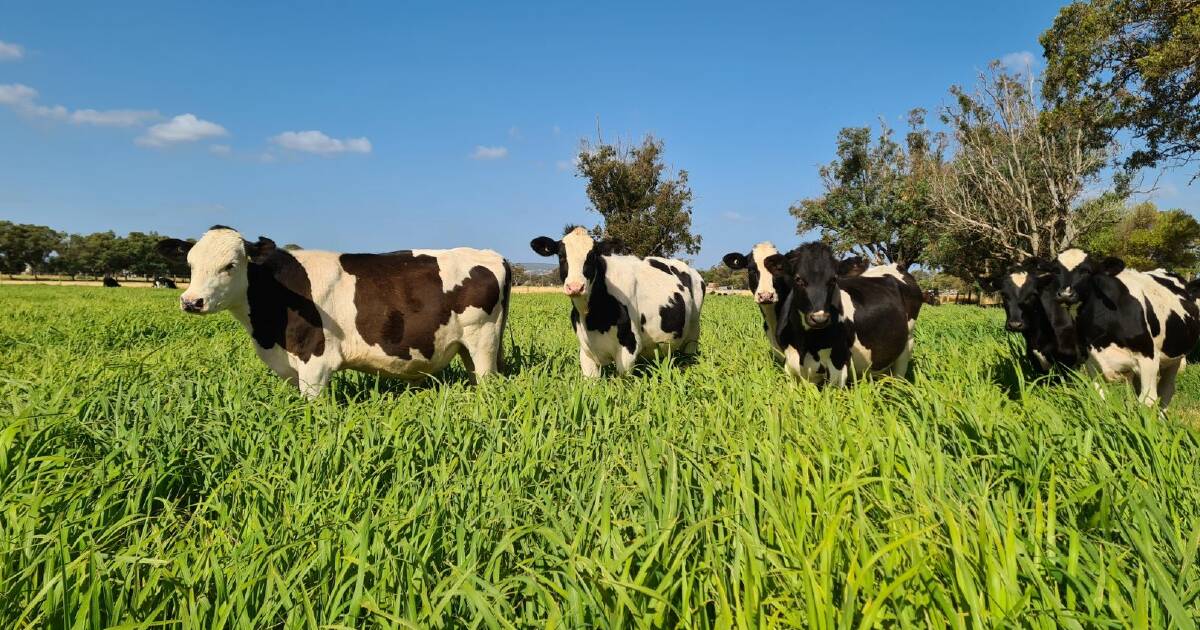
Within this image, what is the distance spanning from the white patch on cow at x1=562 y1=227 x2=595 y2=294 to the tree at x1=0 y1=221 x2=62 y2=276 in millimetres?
119001

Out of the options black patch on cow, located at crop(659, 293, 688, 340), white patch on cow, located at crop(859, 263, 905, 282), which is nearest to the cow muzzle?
black patch on cow, located at crop(659, 293, 688, 340)

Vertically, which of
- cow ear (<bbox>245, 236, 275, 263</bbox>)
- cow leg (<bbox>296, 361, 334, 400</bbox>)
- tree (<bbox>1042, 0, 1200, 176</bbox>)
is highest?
tree (<bbox>1042, 0, 1200, 176</bbox>)

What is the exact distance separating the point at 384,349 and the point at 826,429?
391 cm

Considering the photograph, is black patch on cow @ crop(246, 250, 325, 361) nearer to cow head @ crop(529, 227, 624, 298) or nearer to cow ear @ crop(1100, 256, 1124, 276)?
cow head @ crop(529, 227, 624, 298)

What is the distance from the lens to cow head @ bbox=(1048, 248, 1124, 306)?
17.7ft

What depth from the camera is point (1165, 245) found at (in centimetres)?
3834

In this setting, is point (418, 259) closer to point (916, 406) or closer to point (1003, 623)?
point (916, 406)

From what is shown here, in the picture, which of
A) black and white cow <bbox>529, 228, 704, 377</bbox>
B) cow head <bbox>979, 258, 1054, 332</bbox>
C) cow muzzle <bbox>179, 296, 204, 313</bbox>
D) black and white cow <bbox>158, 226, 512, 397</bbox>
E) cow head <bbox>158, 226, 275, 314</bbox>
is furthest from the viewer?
black and white cow <bbox>529, 228, 704, 377</bbox>

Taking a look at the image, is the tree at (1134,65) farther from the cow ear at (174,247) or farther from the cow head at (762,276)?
the cow ear at (174,247)

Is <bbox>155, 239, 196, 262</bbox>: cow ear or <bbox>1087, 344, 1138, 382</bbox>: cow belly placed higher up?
<bbox>155, 239, 196, 262</bbox>: cow ear

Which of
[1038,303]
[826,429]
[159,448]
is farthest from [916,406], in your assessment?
[159,448]

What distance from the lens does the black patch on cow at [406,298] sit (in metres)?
5.65

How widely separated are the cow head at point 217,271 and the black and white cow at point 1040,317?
6902 mm

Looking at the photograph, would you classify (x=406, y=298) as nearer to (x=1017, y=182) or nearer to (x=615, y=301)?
(x=615, y=301)
